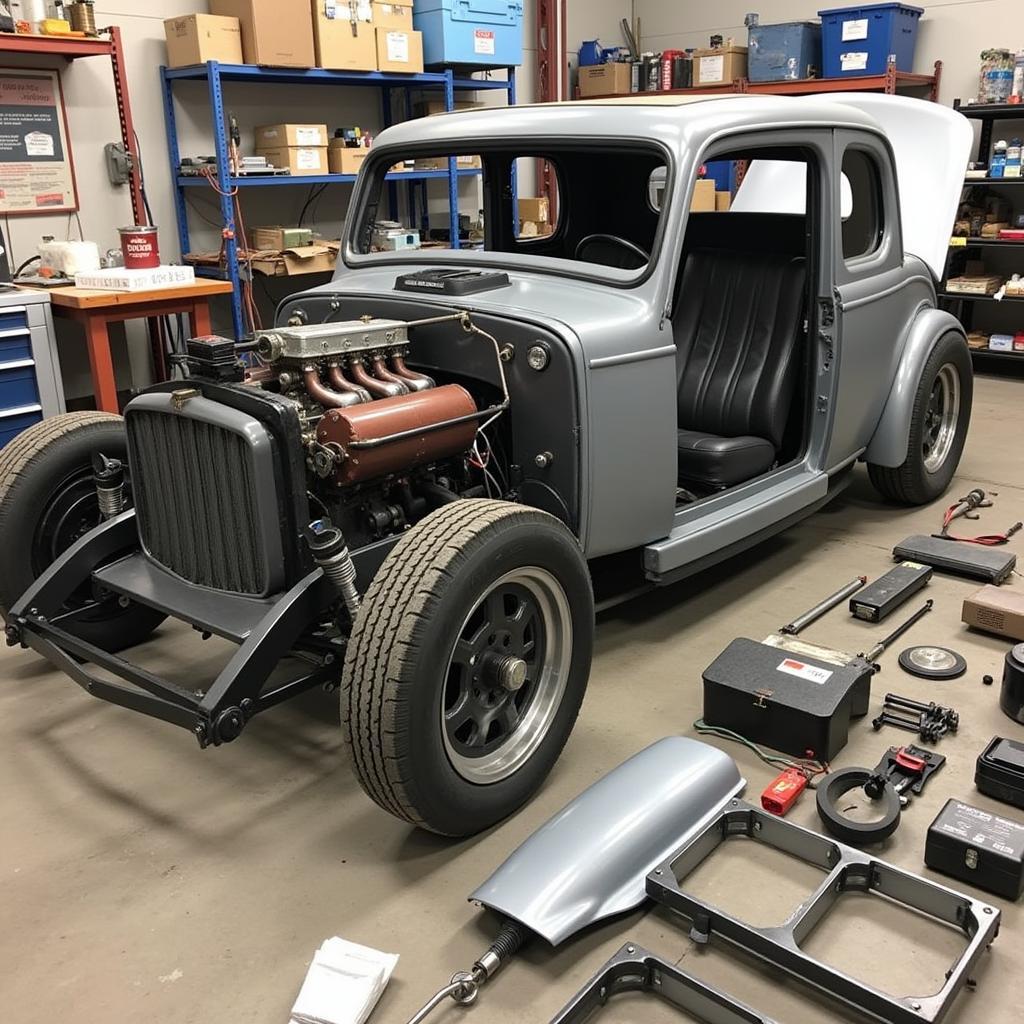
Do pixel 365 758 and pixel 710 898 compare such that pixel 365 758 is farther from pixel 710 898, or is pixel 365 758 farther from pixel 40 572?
pixel 40 572

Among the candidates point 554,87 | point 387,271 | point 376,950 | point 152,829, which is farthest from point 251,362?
point 554,87

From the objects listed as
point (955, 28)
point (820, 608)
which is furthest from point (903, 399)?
point (955, 28)

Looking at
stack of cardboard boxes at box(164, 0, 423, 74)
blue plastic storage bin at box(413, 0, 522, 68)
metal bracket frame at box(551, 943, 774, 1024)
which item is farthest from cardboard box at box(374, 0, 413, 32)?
metal bracket frame at box(551, 943, 774, 1024)

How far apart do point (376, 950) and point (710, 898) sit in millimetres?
752

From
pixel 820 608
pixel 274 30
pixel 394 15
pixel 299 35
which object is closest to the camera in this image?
pixel 820 608

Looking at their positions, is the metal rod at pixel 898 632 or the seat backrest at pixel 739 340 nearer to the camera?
the metal rod at pixel 898 632

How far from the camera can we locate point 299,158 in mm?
6664

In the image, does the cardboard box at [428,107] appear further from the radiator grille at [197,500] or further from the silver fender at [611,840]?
the silver fender at [611,840]

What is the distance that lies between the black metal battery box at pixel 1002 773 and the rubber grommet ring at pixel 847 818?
0.25 meters

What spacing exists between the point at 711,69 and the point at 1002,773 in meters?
7.42

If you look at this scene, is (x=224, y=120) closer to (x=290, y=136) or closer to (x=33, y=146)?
(x=290, y=136)

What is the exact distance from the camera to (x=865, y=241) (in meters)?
4.20

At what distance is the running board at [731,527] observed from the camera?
10.3ft

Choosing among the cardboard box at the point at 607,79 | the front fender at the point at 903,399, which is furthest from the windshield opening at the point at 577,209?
the cardboard box at the point at 607,79
